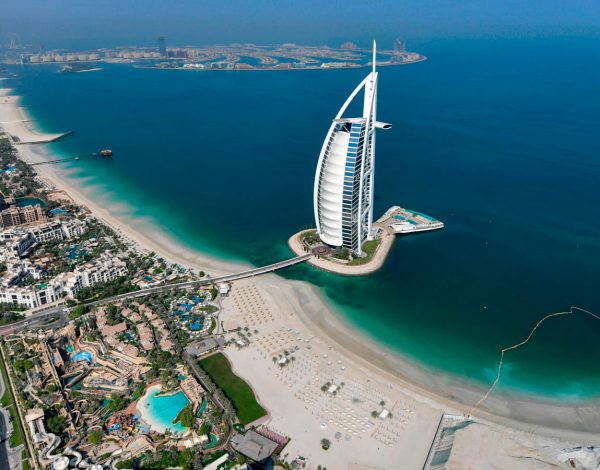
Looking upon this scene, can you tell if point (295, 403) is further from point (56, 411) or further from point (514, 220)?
point (514, 220)

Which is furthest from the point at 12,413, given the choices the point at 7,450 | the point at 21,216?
the point at 21,216

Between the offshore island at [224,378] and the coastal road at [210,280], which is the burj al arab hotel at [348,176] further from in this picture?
the coastal road at [210,280]

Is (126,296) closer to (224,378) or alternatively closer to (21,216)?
(224,378)

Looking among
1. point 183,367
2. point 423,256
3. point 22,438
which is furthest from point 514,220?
point 22,438

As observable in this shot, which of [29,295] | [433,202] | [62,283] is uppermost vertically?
[433,202]

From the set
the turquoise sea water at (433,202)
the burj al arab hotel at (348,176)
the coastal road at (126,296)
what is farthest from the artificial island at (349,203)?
the coastal road at (126,296)

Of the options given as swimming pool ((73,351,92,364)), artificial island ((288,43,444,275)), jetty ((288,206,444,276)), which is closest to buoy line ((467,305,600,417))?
jetty ((288,206,444,276))
